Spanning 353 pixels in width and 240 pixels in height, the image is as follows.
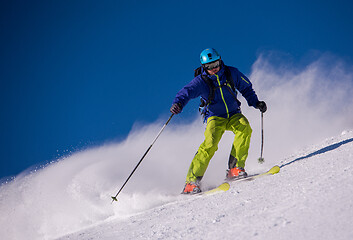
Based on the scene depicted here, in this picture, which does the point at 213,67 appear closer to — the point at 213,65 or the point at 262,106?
the point at 213,65

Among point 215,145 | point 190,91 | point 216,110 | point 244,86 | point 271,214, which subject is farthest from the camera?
point 244,86

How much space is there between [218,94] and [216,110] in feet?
1.02

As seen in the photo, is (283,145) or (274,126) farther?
(274,126)

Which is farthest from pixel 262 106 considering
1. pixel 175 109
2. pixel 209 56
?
pixel 175 109

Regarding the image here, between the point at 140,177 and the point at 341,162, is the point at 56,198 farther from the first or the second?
the point at 341,162

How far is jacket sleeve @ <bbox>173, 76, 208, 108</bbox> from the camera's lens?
525 centimetres

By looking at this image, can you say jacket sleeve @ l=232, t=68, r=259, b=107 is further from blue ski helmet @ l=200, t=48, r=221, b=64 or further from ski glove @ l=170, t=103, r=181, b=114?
ski glove @ l=170, t=103, r=181, b=114

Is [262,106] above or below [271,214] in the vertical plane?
above

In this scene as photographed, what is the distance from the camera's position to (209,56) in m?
5.27

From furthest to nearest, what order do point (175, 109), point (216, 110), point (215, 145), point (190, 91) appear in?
1. point (216, 110)
2. point (190, 91)
3. point (215, 145)
4. point (175, 109)

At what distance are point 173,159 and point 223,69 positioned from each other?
14.5ft

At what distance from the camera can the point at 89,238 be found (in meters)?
3.58

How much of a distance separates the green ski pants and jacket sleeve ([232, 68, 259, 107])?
0.58 metres

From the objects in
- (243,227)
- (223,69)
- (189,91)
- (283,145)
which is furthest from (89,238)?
(283,145)
